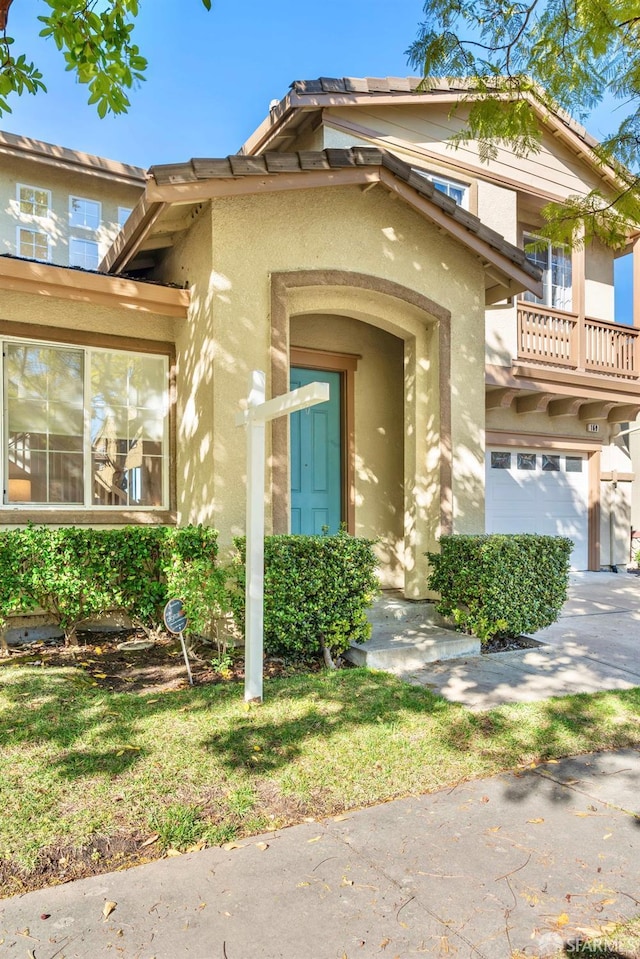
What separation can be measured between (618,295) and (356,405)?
8041mm

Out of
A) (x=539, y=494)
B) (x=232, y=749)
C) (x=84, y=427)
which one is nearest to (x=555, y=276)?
(x=539, y=494)

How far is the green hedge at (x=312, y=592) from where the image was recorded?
5.88 metres

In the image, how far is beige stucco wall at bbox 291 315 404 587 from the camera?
854 cm

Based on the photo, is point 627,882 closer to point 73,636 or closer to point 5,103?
point 73,636

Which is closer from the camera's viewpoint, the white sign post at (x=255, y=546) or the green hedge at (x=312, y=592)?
the white sign post at (x=255, y=546)

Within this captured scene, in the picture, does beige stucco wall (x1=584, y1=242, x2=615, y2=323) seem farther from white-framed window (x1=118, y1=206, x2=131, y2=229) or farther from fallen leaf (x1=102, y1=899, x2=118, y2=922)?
fallen leaf (x1=102, y1=899, x2=118, y2=922)

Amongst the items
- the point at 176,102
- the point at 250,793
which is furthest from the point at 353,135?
the point at 250,793

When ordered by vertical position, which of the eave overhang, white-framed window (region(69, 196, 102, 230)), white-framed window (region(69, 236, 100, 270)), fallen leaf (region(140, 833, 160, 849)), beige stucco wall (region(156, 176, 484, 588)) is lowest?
fallen leaf (region(140, 833, 160, 849))

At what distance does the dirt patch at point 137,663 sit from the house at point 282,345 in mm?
1184

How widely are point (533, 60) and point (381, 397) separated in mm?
4079

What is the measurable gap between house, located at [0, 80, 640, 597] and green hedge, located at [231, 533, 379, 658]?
2.62 ft

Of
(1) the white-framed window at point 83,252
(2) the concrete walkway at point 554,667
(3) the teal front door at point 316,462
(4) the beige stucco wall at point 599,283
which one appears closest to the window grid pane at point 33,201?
(1) the white-framed window at point 83,252

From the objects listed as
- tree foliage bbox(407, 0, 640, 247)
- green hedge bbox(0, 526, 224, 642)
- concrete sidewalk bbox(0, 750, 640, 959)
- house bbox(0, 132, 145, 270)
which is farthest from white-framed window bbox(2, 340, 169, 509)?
house bbox(0, 132, 145, 270)

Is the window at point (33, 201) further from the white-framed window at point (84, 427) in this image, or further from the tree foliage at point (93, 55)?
the tree foliage at point (93, 55)
